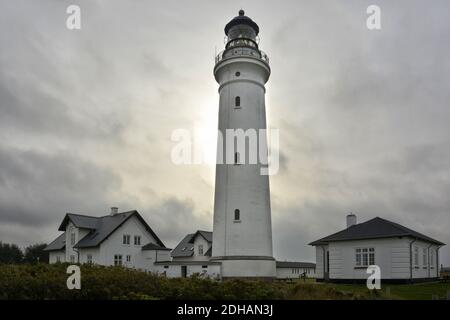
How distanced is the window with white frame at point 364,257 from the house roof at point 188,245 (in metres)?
16.3

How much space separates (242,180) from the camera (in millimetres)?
24109

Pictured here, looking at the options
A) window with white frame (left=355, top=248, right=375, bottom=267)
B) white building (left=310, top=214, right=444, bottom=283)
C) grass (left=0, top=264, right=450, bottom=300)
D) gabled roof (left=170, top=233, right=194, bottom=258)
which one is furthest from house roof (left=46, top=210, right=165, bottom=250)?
grass (left=0, top=264, right=450, bottom=300)

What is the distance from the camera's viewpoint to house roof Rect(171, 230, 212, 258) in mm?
40494

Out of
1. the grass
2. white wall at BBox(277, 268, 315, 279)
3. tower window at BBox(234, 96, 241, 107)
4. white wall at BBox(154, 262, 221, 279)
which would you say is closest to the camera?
the grass

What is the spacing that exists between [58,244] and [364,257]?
2715 centimetres

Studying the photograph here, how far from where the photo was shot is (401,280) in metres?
25.2

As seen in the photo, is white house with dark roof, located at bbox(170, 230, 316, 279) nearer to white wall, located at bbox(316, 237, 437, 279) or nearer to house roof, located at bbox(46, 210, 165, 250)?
house roof, located at bbox(46, 210, 165, 250)

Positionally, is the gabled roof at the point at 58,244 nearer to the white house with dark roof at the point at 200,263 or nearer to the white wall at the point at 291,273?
the white house with dark roof at the point at 200,263

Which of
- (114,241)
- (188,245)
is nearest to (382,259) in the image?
(114,241)

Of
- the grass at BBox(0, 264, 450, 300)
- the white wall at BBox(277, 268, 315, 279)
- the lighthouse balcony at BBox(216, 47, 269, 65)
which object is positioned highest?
the lighthouse balcony at BBox(216, 47, 269, 65)

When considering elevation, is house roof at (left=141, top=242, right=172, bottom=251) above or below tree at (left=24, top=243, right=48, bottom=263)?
above
